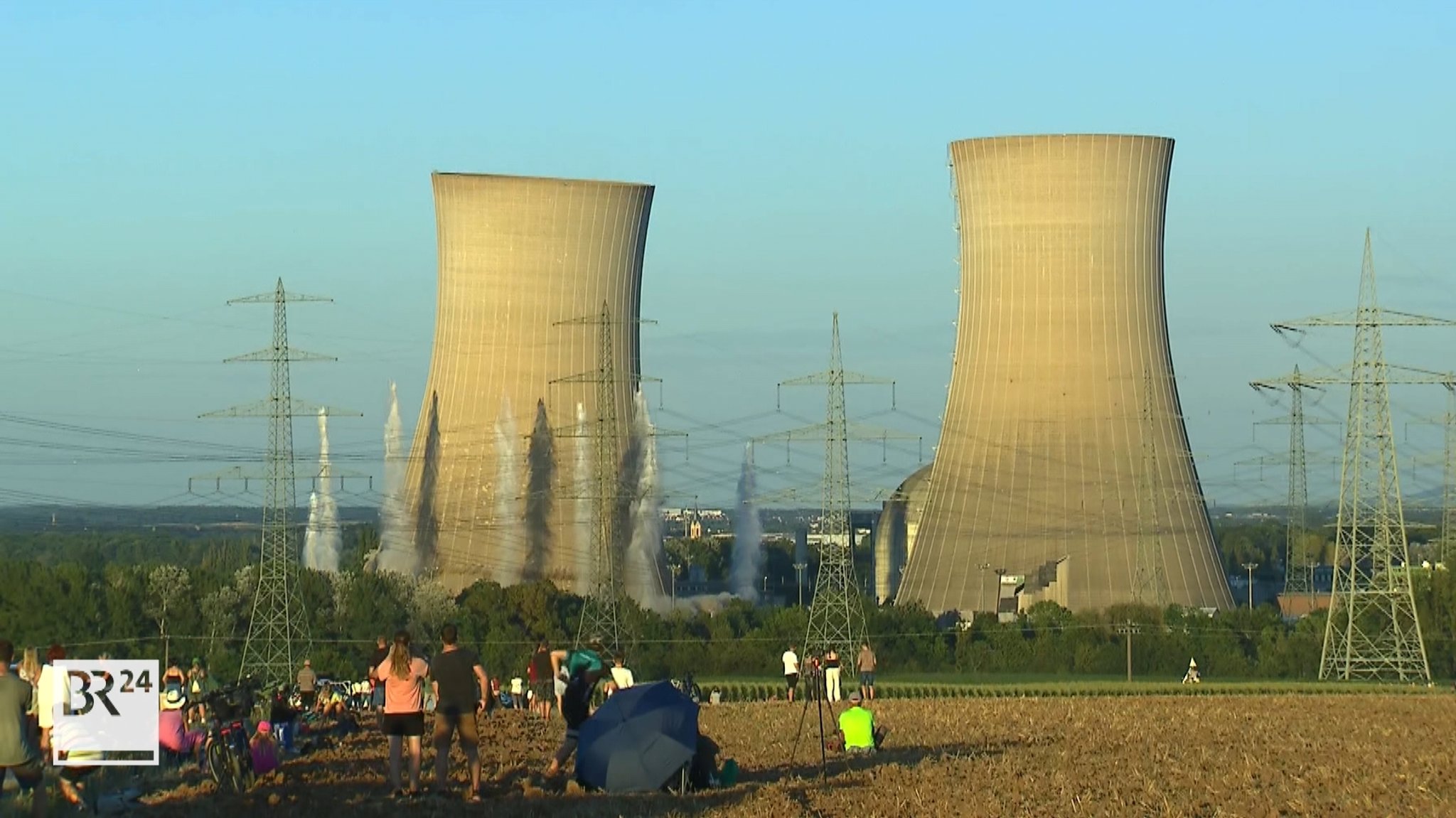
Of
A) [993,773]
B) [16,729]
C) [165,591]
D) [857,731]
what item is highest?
[165,591]

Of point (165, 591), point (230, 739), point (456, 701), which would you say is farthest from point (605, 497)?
point (456, 701)

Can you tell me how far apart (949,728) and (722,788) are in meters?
6.48

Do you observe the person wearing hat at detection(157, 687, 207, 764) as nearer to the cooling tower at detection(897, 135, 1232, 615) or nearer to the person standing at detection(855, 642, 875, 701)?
A: the person standing at detection(855, 642, 875, 701)

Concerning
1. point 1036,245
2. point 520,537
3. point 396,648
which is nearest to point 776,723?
point 396,648

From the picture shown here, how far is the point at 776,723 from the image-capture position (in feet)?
62.2

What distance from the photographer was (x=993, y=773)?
1337 cm

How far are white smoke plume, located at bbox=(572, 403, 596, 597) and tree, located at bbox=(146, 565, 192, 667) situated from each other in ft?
28.4

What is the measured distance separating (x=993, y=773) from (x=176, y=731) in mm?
5141

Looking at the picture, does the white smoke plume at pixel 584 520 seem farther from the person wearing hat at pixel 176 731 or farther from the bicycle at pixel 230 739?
the bicycle at pixel 230 739

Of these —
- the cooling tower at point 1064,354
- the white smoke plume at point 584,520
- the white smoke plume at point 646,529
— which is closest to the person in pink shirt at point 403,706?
the cooling tower at point 1064,354

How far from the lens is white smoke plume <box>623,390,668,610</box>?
169 ft

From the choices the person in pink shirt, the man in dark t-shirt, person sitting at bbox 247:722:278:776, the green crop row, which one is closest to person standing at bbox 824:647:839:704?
the green crop row

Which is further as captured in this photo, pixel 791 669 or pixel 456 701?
pixel 791 669

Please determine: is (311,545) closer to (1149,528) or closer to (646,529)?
(646,529)
